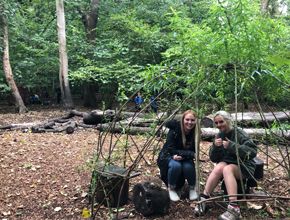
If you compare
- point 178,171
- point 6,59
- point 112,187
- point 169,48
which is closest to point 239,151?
point 178,171

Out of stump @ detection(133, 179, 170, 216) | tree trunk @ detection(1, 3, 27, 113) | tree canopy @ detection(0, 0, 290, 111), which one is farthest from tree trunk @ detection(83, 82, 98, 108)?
stump @ detection(133, 179, 170, 216)

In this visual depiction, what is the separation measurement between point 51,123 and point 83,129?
4.18 ft

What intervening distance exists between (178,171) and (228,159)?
66 centimetres

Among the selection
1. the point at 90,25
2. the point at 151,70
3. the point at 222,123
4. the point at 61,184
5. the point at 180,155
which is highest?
the point at 90,25

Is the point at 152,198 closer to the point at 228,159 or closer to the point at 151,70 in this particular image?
the point at 228,159

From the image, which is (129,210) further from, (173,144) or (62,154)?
(62,154)

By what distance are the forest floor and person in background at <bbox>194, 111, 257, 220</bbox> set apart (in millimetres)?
279

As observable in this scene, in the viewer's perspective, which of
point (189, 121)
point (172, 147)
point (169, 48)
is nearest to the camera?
point (189, 121)

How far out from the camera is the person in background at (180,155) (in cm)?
296

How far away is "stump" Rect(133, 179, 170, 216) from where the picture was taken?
262cm

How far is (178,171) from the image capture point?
116 inches

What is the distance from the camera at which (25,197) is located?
337 cm

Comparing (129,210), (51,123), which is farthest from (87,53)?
(129,210)

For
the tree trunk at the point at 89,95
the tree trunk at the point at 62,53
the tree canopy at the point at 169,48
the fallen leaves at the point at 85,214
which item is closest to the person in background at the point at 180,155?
the tree canopy at the point at 169,48
